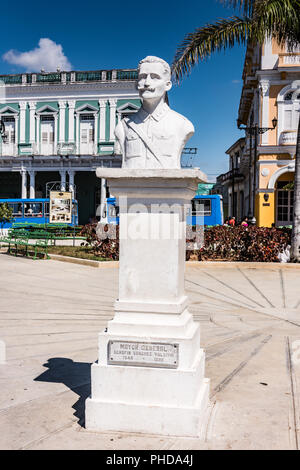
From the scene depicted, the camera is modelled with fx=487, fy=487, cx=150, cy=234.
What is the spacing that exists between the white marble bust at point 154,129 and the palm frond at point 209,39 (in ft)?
31.0

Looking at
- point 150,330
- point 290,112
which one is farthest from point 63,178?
point 150,330

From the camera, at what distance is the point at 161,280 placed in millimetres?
3545

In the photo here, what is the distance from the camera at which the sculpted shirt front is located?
361 centimetres

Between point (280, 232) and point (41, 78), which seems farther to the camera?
point (41, 78)

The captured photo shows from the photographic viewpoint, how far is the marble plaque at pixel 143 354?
11.2 feet

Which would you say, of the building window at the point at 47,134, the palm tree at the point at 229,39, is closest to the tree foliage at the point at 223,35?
the palm tree at the point at 229,39

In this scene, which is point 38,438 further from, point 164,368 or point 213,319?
point 213,319

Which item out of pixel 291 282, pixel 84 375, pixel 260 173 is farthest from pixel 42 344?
pixel 260 173

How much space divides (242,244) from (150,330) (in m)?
10.2

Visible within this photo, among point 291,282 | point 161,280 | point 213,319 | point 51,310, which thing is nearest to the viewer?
point 161,280

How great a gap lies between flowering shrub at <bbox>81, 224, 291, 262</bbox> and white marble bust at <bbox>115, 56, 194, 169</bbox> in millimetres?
9604

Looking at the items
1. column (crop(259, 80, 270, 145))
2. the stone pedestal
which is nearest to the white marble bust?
the stone pedestal

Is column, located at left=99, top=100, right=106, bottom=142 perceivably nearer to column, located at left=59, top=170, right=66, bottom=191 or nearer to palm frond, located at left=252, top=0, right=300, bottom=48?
column, located at left=59, top=170, right=66, bottom=191
